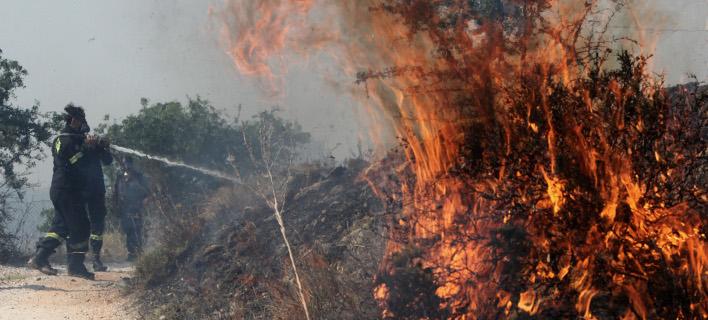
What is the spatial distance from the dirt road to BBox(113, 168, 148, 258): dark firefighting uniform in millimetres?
1873

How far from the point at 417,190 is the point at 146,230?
9.81 m

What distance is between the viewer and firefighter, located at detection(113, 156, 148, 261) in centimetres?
1038

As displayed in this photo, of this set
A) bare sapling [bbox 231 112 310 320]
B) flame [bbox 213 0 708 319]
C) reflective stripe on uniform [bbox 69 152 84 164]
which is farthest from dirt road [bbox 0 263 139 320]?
flame [bbox 213 0 708 319]

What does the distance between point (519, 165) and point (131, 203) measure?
9.54m

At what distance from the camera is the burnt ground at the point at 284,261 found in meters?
4.91

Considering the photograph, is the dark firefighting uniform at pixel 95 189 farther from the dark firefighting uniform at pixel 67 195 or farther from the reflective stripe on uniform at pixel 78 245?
the reflective stripe on uniform at pixel 78 245

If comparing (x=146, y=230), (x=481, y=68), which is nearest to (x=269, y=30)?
(x=481, y=68)

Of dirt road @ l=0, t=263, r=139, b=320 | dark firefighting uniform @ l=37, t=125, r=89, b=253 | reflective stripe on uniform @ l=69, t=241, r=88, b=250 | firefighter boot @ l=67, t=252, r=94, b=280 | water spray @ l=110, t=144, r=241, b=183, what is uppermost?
water spray @ l=110, t=144, r=241, b=183

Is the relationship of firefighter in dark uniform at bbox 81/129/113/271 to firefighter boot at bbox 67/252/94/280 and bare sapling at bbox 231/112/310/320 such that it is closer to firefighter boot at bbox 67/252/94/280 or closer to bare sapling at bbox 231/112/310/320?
firefighter boot at bbox 67/252/94/280

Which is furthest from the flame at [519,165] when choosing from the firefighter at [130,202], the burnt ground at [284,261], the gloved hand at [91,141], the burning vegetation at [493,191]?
the firefighter at [130,202]

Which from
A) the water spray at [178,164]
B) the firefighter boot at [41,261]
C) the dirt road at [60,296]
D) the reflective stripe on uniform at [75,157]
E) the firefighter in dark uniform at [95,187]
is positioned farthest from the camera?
the water spray at [178,164]

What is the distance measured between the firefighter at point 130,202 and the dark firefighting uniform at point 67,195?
2.08 m

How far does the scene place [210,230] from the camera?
973 cm

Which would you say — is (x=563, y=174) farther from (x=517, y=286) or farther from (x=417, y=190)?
(x=417, y=190)
